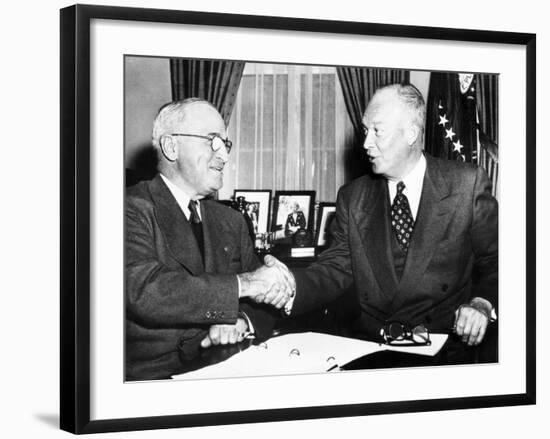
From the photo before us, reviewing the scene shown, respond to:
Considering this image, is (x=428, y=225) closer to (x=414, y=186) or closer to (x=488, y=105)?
(x=414, y=186)

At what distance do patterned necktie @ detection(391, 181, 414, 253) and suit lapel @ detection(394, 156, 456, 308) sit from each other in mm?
32

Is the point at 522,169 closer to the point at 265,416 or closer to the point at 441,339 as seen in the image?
the point at 441,339

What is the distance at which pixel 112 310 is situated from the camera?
5.28 metres

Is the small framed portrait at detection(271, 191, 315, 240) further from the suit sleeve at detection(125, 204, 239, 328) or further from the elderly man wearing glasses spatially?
the suit sleeve at detection(125, 204, 239, 328)

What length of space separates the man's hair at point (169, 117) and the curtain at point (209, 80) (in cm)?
3

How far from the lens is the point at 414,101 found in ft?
19.3

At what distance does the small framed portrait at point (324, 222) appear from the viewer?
225 inches

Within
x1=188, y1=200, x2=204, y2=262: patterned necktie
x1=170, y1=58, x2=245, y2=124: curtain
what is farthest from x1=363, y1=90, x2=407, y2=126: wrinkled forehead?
x1=188, y1=200, x2=204, y2=262: patterned necktie

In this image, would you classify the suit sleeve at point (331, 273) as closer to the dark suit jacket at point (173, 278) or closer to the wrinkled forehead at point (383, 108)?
the dark suit jacket at point (173, 278)

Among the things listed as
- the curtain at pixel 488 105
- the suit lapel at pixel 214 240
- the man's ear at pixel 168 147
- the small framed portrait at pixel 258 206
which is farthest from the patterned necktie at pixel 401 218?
the man's ear at pixel 168 147

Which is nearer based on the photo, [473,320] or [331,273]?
[331,273]

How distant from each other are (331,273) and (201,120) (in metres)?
0.90

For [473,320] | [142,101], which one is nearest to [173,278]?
[142,101]

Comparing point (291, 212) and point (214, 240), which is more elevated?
point (291, 212)
